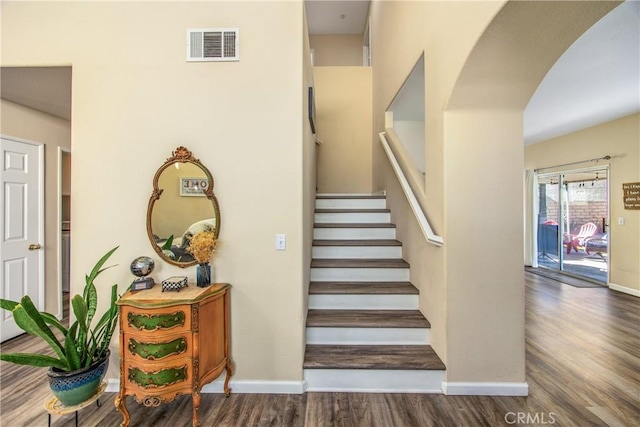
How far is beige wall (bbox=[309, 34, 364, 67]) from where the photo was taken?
622 cm

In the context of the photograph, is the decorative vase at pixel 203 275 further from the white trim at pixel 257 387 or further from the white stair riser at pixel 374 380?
the white stair riser at pixel 374 380

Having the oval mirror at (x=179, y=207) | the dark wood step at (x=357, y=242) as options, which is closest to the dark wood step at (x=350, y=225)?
the dark wood step at (x=357, y=242)

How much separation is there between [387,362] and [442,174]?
145cm

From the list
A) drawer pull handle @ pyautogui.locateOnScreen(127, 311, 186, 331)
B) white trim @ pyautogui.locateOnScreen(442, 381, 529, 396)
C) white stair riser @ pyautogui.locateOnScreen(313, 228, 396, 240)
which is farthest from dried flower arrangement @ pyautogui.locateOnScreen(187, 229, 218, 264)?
white trim @ pyautogui.locateOnScreen(442, 381, 529, 396)

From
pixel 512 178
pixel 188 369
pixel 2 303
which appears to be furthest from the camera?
pixel 512 178

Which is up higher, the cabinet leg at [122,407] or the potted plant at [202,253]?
the potted plant at [202,253]

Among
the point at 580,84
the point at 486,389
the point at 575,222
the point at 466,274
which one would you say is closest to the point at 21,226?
the point at 466,274

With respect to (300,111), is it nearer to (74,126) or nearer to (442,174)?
(442,174)

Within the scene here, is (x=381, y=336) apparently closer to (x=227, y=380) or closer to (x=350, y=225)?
(x=227, y=380)

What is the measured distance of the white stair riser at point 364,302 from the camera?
2.46m

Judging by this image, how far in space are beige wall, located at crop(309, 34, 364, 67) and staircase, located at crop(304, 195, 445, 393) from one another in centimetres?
452

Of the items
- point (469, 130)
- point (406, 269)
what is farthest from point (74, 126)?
point (406, 269)

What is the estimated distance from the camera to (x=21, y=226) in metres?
2.84

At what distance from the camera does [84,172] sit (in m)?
1.99
